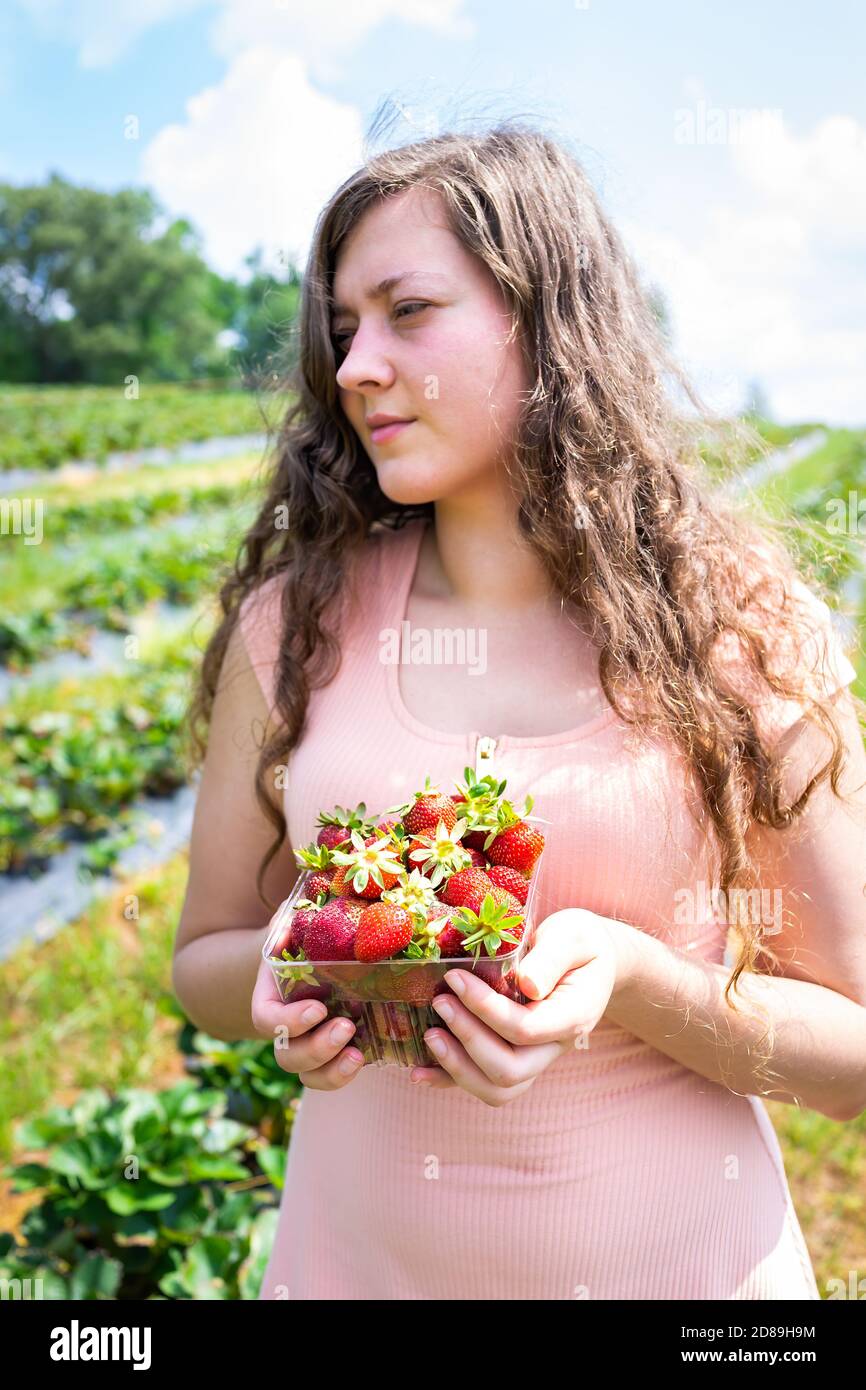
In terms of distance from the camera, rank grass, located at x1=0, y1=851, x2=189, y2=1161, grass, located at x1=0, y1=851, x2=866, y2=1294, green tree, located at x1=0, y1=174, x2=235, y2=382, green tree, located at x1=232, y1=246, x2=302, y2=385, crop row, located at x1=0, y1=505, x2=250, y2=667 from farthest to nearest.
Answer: green tree, located at x1=0, y1=174, x2=235, y2=382, crop row, located at x1=0, y1=505, x2=250, y2=667, grass, located at x1=0, y1=851, x2=189, y2=1161, grass, located at x1=0, y1=851, x2=866, y2=1294, green tree, located at x1=232, y1=246, x2=302, y2=385

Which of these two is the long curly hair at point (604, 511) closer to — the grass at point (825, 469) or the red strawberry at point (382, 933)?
the red strawberry at point (382, 933)

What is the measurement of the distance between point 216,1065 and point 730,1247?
1630mm

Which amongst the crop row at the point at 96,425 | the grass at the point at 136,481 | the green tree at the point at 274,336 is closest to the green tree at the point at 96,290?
the crop row at the point at 96,425

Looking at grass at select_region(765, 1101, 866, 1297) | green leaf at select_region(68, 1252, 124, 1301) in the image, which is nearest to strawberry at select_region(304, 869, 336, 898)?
green leaf at select_region(68, 1252, 124, 1301)

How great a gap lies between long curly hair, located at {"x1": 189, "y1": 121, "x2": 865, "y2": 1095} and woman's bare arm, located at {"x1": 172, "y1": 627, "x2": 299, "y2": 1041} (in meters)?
0.03

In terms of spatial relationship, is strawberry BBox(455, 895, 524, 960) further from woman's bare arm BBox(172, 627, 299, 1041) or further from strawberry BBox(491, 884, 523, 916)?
woman's bare arm BBox(172, 627, 299, 1041)

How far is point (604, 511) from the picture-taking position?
140 cm

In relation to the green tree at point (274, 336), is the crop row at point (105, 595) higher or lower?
higher

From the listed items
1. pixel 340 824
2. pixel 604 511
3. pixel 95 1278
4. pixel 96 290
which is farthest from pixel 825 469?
pixel 96 290

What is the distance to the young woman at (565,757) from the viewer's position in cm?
128

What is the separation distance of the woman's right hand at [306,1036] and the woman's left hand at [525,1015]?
79 mm

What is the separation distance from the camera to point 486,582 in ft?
4.82

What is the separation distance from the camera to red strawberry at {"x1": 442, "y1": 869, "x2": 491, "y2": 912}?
105 cm
